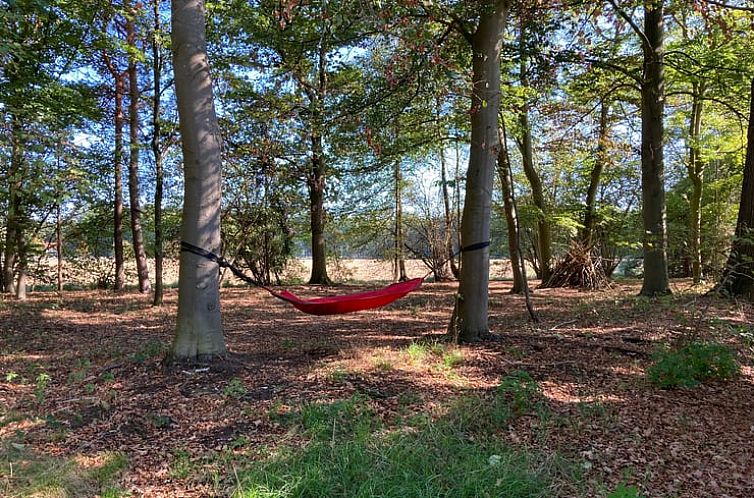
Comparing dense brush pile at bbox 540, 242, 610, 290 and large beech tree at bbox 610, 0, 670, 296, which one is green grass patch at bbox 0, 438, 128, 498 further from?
dense brush pile at bbox 540, 242, 610, 290

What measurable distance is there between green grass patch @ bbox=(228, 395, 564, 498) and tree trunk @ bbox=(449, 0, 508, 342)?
195cm

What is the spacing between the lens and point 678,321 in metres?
5.53

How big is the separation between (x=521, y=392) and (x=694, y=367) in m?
1.35

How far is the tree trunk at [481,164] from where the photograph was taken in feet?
15.4

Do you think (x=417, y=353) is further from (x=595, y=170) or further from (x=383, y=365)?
(x=595, y=170)

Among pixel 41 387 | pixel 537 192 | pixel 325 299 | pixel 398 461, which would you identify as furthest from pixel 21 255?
pixel 537 192

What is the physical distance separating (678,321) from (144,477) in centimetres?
544

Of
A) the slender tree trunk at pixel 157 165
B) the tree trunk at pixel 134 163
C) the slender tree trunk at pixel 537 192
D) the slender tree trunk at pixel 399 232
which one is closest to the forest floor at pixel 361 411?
the slender tree trunk at pixel 157 165

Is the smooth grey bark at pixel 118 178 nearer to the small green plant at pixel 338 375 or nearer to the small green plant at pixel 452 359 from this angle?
the small green plant at pixel 338 375

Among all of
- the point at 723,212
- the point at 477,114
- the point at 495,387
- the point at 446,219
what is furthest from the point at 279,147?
the point at 723,212

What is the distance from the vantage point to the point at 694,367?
3436mm

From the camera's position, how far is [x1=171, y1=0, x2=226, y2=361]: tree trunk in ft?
12.6

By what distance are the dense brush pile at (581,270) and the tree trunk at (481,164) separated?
21.5 feet

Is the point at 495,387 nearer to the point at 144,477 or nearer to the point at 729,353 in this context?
the point at 729,353
